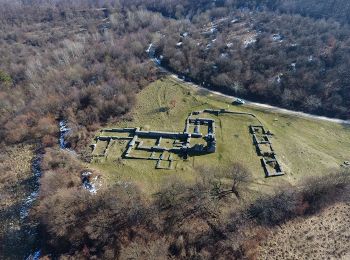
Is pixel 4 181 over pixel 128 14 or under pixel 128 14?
under

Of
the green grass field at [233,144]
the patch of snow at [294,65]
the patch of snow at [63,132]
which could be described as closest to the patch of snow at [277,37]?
the patch of snow at [294,65]

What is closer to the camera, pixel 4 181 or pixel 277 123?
pixel 4 181

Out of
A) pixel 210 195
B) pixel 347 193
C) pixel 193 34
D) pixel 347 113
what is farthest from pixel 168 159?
pixel 193 34

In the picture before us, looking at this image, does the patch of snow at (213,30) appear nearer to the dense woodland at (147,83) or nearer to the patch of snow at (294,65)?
the dense woodland at (147,83)

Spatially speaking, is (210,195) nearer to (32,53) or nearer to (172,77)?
(172,77)

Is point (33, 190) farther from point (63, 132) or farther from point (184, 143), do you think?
point (184, 143)

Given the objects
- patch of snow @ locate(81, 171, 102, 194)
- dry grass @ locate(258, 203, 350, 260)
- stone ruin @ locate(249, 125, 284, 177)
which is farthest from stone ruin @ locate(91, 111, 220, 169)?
dry grass @ locate(258, 203, 350, 260)
